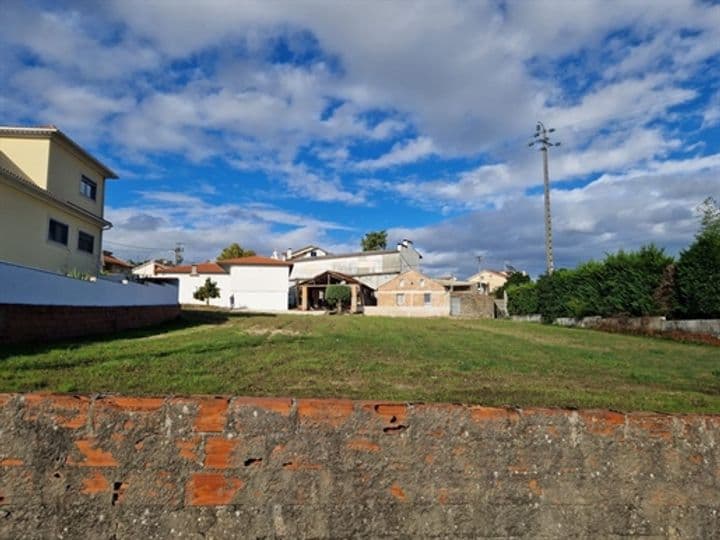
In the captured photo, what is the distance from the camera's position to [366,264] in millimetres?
60219

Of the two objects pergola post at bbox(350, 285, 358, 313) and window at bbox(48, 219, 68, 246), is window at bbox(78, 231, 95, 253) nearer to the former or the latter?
window at bbox(48, 219, 68, 246)

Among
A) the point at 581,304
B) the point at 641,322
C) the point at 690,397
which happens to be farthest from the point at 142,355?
the point at 581,304

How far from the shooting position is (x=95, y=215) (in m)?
21.3

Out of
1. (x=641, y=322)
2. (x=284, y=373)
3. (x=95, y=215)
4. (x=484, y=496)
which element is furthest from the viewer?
(x=95, y=215)

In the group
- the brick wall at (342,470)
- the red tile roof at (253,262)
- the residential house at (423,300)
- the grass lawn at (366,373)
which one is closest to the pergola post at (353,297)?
the residential house at (423,300)

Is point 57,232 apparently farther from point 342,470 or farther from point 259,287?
point 259,287

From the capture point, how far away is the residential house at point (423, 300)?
4134cm

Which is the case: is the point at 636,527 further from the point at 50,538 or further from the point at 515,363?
the point at 515,363

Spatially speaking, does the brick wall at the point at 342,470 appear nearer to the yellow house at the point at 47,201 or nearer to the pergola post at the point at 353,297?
the yellow house at the point at 47,201

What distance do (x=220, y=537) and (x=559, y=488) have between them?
6.35ft

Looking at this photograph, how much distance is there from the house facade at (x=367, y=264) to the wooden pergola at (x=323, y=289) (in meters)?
8.21

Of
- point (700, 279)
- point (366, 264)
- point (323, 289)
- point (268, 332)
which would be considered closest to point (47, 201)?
point (268, 332)

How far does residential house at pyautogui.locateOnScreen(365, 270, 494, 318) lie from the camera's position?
41344mm

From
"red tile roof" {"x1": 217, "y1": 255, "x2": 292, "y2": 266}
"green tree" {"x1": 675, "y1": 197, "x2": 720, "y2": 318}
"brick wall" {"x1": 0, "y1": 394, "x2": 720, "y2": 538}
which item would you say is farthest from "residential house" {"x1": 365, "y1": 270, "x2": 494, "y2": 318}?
"brick wall" {"x1": 0, "y1": 394, "x2": 720, "y2": 538}
